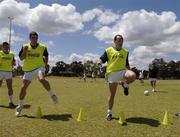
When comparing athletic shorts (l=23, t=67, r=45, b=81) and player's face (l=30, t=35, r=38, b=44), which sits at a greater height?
player's face (l=30, t=35, r=38, b=44)

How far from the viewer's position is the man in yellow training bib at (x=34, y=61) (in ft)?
38.1

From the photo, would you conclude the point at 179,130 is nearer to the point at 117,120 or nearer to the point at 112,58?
the point at 117,120

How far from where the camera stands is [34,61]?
11.8 metres

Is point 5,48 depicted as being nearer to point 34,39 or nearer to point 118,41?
point 34,39

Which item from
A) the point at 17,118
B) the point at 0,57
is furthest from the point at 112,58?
the point at 0,57

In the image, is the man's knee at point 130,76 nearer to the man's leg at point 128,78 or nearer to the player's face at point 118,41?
the man's leg at point 128,78

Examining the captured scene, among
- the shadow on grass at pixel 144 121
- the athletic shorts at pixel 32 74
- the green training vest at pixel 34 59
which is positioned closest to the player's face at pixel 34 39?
the green training vest at pixel 34 59

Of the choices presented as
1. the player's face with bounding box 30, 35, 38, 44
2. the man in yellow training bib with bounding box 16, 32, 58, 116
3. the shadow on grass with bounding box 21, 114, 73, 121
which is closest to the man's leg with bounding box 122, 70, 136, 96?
the shadow on grass with bounding box 21, 114, 73, 121

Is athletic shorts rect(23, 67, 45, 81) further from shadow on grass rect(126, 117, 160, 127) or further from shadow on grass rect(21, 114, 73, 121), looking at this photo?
shadow on grass rect(126, 117, 160, 127)

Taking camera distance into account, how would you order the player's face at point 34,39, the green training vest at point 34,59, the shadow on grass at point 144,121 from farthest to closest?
the green training vest at point 34,59 → the player's face at point 34,39 → the shadow on grass at point 144,121

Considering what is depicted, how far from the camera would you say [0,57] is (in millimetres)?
15289

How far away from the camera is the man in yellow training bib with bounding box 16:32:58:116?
11.6m

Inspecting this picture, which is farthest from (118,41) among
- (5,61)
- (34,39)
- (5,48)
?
(5,61)

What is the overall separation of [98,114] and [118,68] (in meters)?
1.87
